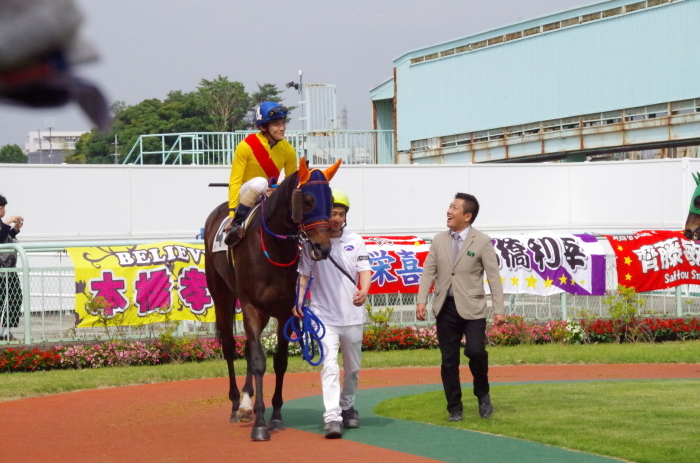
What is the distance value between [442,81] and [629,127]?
19.9ft

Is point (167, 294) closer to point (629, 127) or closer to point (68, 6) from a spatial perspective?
point (68, 6)

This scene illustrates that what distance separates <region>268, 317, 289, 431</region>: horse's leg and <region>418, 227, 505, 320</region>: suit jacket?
4.31 ft

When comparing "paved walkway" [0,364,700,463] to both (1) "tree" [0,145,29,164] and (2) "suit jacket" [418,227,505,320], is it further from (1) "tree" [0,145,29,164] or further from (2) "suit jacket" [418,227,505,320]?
(1) "tree" [0,145,29,164]

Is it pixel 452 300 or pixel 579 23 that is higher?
pixel 579 23

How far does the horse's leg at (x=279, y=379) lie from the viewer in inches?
301

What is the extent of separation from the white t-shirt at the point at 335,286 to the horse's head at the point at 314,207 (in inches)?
17.7

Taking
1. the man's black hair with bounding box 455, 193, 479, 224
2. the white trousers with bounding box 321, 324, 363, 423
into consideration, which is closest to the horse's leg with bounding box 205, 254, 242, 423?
the white trousers with bounding box 321, 324, 363, 423

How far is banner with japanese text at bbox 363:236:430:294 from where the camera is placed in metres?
14.6

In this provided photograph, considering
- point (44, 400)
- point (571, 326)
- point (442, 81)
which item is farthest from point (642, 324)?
point (442, 81)

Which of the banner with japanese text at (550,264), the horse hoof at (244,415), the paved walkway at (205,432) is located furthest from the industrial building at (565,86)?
the horse hoof at (244,415)

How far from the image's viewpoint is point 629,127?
24562 mm

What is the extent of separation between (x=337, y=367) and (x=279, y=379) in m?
0.83

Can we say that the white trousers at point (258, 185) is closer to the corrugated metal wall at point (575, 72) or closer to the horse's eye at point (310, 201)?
the horse's eye at point (310, 201)

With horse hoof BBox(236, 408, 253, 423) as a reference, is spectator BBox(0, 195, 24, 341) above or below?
above
